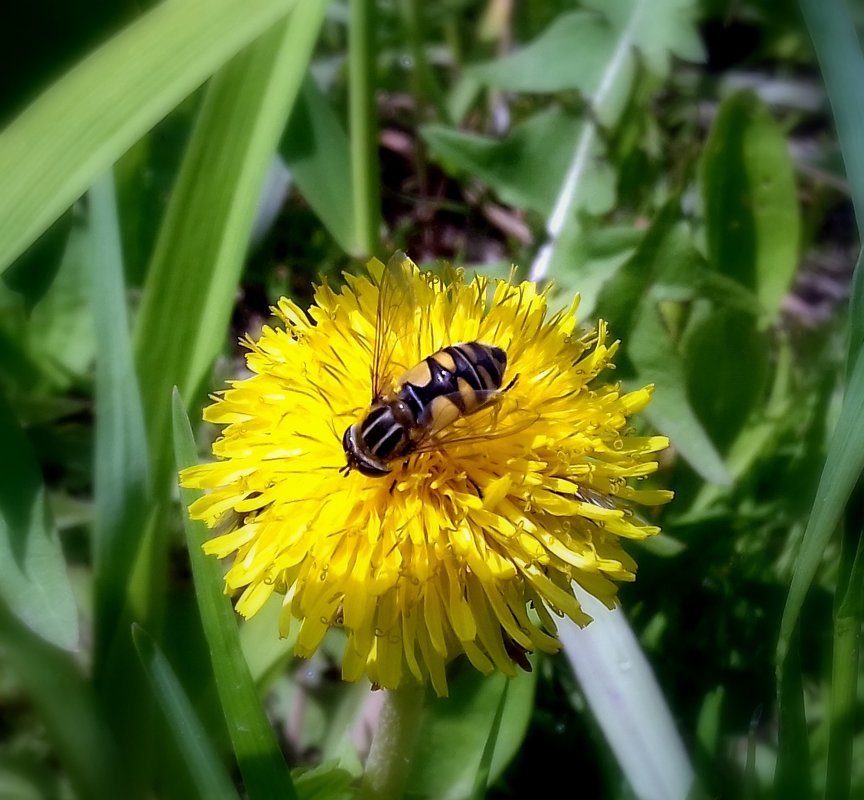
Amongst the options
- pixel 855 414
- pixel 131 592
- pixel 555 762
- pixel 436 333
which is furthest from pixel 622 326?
pixel 131 592

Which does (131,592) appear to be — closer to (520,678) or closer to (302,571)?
(302,571)

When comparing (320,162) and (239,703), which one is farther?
(320,162)

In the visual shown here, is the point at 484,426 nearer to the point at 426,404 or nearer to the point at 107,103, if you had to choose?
the point at 426,404

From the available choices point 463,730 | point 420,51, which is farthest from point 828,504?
point 420,51

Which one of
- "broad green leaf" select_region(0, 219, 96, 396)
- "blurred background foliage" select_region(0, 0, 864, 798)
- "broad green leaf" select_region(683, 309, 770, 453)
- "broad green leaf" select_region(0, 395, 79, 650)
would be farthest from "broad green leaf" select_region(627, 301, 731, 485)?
"broad green leaf" select_region(0, 219, 96, 396)

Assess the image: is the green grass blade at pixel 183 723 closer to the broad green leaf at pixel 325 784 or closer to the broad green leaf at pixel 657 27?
the broad green leaf at pixel 325 784

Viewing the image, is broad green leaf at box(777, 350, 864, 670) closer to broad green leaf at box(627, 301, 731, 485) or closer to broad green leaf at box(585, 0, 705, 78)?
broad green leaf at box(627, 301, 731, 485)

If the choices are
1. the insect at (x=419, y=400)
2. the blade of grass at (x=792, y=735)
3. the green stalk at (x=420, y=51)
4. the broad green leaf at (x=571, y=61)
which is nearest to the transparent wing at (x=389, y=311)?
the insect at (x=419, y=400)
